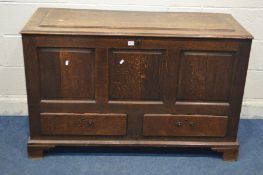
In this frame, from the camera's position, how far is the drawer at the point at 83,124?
7.10 feet

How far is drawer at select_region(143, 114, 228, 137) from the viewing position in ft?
7.16

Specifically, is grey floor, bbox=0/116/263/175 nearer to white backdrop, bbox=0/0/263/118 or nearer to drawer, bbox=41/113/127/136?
drawer, bbox=41/113/127/136

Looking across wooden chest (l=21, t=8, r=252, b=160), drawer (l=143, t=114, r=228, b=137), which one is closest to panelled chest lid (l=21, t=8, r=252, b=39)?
wooden chest (l=21, t=8, r=252, b=160)

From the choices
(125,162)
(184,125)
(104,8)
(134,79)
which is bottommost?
(125,162)

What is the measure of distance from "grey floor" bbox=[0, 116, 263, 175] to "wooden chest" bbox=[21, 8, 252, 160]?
0.28ft

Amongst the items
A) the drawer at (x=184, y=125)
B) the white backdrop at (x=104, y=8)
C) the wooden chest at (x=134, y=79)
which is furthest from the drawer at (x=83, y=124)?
the white backdrop at (x=104, y=8)

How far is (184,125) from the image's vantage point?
220 cm

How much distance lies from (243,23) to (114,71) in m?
0.92

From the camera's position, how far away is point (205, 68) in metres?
2.07

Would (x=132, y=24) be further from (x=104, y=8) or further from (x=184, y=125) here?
(x=184, y=125)

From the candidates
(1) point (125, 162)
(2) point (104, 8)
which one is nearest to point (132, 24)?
(2) point (104, 8)

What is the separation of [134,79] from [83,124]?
1.20ft

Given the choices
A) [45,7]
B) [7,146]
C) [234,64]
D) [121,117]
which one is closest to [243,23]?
[234,64]

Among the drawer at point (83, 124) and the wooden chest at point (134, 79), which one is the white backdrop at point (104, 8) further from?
the drawer at point (83, 124)
